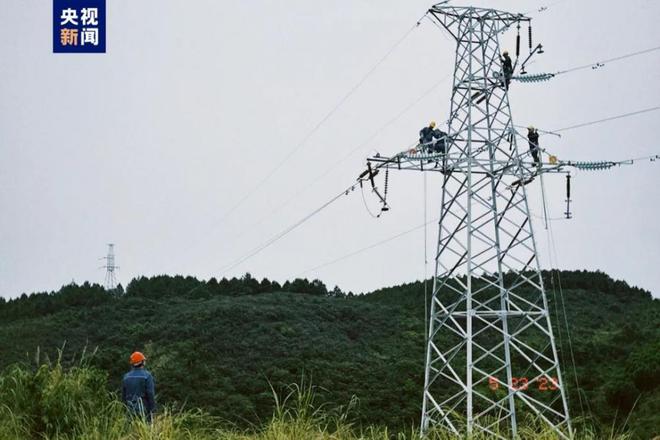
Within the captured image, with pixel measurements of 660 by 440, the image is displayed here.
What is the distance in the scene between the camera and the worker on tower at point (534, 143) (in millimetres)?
18484

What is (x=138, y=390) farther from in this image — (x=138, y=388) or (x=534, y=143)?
(x=534, y=143)

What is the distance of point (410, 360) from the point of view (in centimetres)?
3638

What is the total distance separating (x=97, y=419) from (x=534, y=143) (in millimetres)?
11562

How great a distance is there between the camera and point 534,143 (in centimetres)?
1859

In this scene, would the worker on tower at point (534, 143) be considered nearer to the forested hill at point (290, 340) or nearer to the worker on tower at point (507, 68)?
the worker on tower at point (507, 68)

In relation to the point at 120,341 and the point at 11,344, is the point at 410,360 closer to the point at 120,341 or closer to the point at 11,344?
the point at 120,341

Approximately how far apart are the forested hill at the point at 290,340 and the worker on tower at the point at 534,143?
9.27m

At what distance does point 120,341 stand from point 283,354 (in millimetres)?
7768

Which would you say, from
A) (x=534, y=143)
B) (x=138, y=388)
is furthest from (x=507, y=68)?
(x=138, y=388)

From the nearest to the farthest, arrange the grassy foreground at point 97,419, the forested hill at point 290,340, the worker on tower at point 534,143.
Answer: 1. the grassy foreground at point 97,419
2. the worker on tower at point 534,143
3. the forested hill at point 290,340

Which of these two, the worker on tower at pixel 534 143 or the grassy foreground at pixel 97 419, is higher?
the worker on tower at pixel 534 143

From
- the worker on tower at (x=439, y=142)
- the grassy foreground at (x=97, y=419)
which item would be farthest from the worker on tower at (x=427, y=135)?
the grassy foreground at (x=97, y=419)

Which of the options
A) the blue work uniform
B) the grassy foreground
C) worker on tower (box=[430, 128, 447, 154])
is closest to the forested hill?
worker on tower (box=[430, 128, 447, 154])

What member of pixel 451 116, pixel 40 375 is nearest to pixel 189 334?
pixel 451 116
